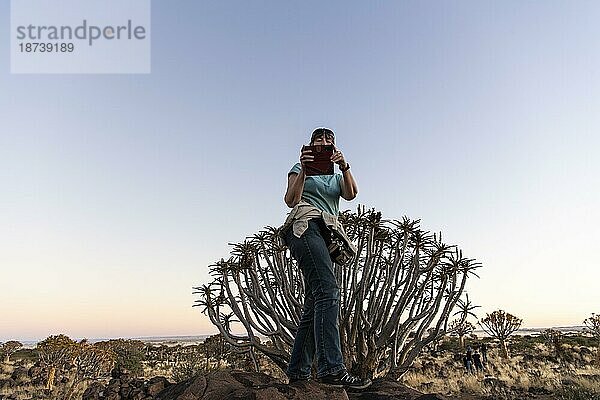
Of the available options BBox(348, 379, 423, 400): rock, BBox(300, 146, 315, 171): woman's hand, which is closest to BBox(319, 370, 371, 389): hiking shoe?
BBox(348, 379, 423, 400): rock

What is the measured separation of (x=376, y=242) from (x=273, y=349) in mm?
1893

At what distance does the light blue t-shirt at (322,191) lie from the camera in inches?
141

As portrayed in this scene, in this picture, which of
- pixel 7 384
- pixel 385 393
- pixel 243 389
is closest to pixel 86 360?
pixel 7 384

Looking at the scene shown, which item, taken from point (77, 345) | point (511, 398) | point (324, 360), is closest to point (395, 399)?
point (324, 360)

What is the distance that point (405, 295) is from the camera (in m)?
5.98

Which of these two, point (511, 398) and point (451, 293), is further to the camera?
point (511, 398)

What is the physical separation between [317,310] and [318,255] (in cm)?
36

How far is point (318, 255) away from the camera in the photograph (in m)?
3.31

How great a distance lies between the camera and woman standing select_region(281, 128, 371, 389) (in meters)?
3.21

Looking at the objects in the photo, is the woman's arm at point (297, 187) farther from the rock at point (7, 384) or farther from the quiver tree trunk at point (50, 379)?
the rock at point (7, 384)

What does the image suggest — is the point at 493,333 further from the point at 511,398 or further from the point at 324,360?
the point at 324,360

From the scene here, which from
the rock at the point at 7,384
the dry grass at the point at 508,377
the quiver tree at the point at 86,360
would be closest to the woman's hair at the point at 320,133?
the dry grass at the point at 508,377

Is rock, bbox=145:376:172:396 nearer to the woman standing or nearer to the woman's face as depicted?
the woman standing

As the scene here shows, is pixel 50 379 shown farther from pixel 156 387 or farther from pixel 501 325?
pixel 501 325
